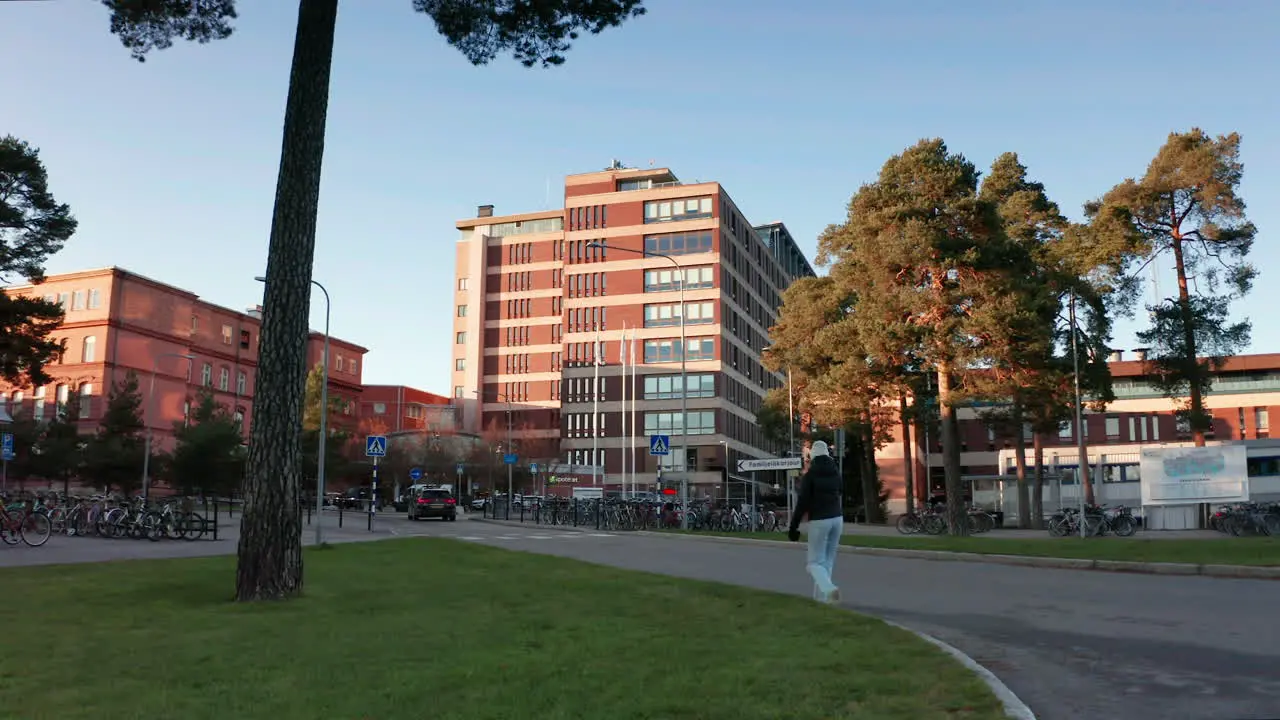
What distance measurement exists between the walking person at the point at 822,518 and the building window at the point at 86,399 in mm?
81096

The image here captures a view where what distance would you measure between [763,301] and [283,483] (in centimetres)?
9802

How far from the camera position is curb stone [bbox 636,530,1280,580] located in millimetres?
16125

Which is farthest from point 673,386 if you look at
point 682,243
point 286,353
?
point 286,353

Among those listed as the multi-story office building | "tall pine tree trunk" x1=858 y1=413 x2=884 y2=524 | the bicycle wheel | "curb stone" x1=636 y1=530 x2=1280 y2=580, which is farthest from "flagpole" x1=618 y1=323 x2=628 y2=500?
"curb stone" x1=636 y1=530 x2=1280 y2=580


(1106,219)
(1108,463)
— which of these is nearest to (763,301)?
(1108,463)

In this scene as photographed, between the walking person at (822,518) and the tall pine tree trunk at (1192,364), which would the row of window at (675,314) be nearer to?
the tall pine tree trunk at (1192,364)

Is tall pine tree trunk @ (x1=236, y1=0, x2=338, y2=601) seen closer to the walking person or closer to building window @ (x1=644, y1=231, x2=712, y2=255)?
the walking person

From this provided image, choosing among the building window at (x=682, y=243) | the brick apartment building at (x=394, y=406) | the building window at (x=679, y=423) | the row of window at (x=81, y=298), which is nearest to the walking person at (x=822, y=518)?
the building window at (x=679, y=423)

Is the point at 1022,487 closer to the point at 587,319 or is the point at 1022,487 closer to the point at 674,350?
the point at 674,350

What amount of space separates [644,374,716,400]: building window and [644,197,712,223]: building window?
14.6m

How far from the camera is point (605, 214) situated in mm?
96625

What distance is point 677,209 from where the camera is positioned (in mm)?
93688

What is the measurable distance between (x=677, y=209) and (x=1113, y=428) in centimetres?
4244

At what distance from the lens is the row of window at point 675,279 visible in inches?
3595
